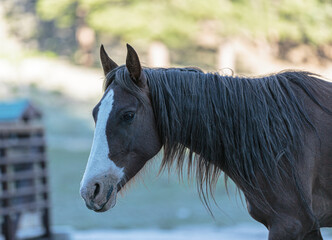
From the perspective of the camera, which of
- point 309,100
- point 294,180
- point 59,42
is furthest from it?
point 59,42

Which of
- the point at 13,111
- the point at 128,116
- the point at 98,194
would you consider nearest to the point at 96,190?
the point at 98,194

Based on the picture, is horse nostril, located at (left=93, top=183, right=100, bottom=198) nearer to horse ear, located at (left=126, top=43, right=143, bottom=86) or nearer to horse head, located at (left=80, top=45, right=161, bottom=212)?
horse head, located at (left=80, top=45, right=161, bottom=212)

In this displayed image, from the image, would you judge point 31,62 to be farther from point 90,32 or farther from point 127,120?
point 127,120

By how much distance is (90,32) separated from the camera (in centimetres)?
2191

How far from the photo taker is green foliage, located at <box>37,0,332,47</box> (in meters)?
17.5

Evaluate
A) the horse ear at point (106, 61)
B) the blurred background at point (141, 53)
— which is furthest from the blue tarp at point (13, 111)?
the horse ear at point (106, 61)

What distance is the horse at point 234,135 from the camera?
8.65 ft

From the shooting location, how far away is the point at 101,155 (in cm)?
260

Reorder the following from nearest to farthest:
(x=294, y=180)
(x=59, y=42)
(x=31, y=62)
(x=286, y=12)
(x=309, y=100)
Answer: (x=294, y=180) → (x=309, y=100) → (x=286, y=12) → (x=31, y=62) → (x=59, y=42)

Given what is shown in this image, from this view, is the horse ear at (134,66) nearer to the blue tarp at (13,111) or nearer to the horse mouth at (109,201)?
the horse mouth at (109,201)

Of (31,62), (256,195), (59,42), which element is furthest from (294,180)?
(59,42)

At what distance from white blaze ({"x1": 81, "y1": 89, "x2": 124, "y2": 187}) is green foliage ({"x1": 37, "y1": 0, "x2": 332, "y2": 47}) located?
1509cm

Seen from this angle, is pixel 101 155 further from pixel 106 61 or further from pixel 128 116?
pixel 106 61

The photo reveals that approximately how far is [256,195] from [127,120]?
0.80m
